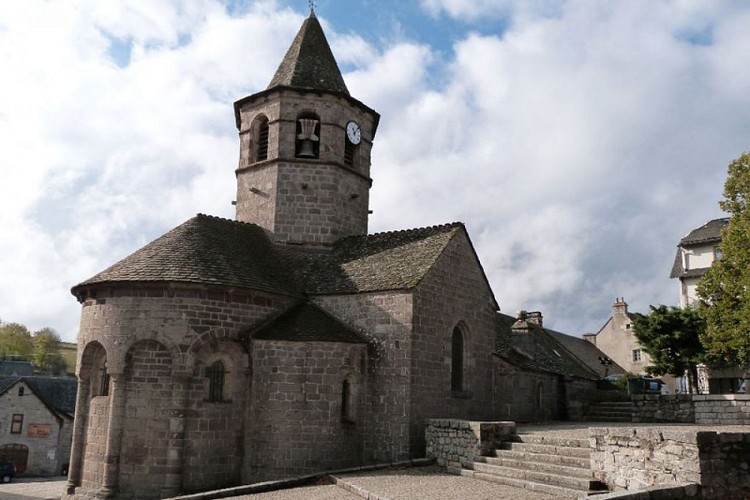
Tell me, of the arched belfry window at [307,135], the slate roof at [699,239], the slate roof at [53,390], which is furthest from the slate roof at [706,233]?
the slate roof at [53,390]

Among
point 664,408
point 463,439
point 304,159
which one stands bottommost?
point 463,439

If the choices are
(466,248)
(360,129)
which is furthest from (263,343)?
(360,129)

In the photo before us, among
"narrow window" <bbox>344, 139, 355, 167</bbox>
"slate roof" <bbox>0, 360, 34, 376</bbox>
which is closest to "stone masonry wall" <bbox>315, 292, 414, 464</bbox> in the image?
"narrow window" <bbox>344, 139, 355, 167</bbox>

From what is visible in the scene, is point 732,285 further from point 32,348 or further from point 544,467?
point 32,348

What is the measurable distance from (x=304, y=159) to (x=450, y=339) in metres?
8.09

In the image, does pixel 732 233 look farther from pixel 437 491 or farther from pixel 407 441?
pixel 437 491

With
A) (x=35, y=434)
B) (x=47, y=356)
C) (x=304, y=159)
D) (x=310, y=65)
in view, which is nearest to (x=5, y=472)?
(x=35, y=434)

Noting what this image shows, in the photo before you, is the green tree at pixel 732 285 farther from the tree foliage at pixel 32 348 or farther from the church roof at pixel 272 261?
the tree foliage at pixel 32 348

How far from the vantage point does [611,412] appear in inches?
938

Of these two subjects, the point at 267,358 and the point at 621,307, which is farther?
the point at 621,307

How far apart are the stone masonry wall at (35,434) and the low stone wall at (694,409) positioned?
31004mm

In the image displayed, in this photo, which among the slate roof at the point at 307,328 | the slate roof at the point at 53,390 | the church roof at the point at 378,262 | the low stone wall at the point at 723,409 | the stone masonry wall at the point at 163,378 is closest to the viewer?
the stone masonry wall at the point at 163,378

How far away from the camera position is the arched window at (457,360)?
60.0 feet

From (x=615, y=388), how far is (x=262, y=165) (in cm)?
1882
